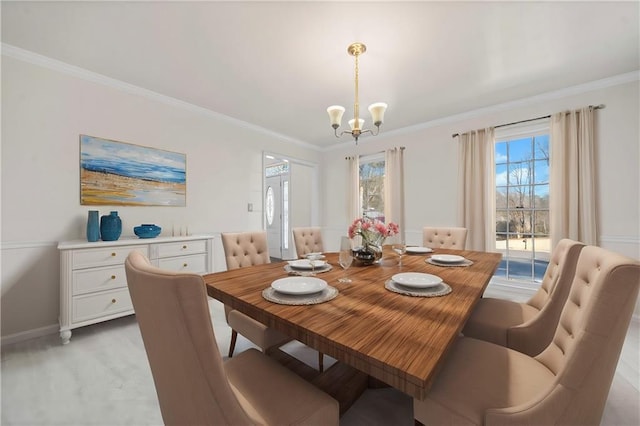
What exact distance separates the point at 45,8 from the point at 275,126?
8.45 ft

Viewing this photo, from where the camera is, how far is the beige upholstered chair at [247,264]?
59.2 inches

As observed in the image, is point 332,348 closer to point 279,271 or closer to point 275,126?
point 279,271

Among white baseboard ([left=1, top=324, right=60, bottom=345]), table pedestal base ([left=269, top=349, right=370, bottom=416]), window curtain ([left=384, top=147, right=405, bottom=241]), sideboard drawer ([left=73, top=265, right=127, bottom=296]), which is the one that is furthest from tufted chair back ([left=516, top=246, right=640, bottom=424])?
white baseboard ([left=1, top=324, right=60, bottom=345])

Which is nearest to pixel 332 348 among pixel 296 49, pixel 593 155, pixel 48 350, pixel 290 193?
pixel 296 49

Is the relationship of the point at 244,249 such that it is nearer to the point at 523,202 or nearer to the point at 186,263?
the point at 186,263

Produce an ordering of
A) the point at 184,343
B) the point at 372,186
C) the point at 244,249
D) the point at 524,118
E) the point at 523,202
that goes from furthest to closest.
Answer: the point at 372,186 → the point at 523,202 → the point at 524,118 → the point at 244,249 → the point at 184,343

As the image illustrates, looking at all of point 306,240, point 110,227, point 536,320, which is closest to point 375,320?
point 536,320

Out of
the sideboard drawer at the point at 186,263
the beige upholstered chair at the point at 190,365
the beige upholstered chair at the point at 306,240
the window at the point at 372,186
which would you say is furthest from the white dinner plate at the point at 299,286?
the window at the point at 372,186

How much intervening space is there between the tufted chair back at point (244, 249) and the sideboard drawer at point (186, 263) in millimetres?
955

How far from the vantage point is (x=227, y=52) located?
2.18 m

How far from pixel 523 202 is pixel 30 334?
5.46 meters

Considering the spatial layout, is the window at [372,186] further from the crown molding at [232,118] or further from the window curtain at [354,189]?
the crown molding at [232,118]

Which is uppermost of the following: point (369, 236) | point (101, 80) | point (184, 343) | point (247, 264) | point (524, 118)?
point (101, 80)

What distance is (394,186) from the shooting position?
4219 mm
